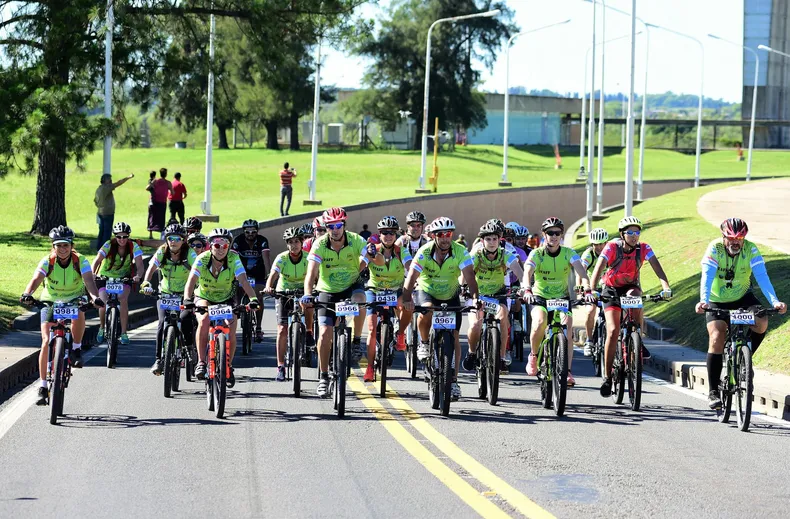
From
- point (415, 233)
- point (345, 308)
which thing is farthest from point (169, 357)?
point (415, 233)

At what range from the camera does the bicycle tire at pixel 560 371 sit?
12320mm

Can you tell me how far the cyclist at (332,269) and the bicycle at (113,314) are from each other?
4225 mm

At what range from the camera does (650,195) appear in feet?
234

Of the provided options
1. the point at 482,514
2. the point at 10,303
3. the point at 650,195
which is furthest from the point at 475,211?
the point at 482,514

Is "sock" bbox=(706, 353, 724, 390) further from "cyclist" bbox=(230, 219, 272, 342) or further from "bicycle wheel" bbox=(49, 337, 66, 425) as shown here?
"cyclist" bbox=(230, 219, 272, 342)

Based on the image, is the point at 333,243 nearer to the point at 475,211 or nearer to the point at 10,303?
the point at 10,303

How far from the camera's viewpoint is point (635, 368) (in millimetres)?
12734

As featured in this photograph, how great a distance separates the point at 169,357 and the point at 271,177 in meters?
54.6

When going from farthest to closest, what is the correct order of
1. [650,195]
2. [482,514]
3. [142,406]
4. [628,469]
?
[650,195], [142,406], [628,469], [482,514]

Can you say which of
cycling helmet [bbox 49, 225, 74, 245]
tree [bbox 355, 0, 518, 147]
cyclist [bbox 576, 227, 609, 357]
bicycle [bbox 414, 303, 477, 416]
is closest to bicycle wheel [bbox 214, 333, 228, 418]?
cycling helmet [bbox 49, 225, 74, 245]

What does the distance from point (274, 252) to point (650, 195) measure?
115 feet

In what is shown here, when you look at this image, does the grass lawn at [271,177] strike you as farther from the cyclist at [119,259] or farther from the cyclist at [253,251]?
the cyclist at [253,251]

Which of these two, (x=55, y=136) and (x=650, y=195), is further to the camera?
(x=650, y=195)

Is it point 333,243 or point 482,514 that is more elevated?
point 333,243
